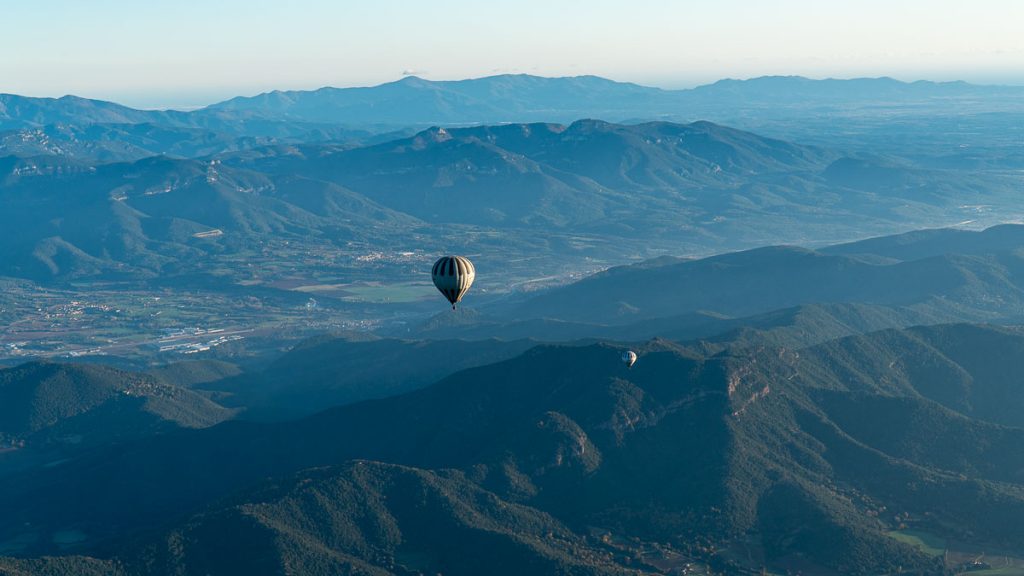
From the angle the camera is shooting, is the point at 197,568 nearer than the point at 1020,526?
Yes

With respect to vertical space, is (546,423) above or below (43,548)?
above

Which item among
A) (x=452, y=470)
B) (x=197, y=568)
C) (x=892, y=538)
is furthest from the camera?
(x=452, y=470)

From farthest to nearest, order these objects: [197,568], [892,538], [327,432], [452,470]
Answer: [327,432]
[452,470]
[892,538]
[197,568]

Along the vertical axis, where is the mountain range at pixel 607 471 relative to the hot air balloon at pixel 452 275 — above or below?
below

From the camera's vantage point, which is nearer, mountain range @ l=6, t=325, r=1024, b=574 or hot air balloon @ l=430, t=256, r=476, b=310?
mountain range @ l=6, t=325, r=1024, b=574

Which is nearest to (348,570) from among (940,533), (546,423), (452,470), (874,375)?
(452,470)

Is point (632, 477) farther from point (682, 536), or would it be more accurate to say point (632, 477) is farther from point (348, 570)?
point (348, 570)

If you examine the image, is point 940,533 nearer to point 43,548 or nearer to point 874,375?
point 874,375

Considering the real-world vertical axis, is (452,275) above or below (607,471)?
above

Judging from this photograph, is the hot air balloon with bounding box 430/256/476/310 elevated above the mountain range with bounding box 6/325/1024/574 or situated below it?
above

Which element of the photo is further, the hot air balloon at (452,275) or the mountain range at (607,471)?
the hot air balloon at (452,275)

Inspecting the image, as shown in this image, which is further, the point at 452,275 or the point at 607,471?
the point at 607,471
